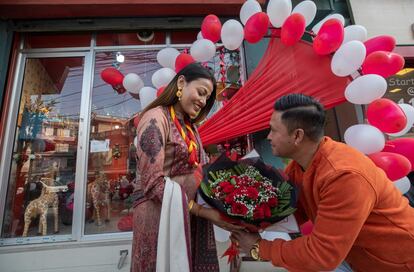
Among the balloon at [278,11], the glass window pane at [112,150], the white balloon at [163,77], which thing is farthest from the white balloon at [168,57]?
the balloon at [278,11]

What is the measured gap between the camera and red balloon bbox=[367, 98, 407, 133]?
1.81 metres

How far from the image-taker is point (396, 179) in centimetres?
184

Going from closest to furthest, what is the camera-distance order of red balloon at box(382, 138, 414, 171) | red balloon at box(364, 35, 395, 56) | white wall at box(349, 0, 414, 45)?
red balloon at box(382, 138, 414, 171) < red balloon at box(364, 35, 395, 56) < white wall at box(349, 0, 414, 45)

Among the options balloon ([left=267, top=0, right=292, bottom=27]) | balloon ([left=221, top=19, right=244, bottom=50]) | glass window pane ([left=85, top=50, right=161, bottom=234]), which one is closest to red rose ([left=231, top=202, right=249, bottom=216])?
balloon ([left=221, top=19, right=244, bottom=50])

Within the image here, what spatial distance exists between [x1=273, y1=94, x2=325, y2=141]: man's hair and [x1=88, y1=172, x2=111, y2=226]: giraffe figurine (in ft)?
8.99

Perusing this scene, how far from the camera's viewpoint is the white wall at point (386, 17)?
11.9 feet

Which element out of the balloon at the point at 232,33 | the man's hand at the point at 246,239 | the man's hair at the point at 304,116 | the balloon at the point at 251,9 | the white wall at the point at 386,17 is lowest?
the man's hand at the point at 246,239

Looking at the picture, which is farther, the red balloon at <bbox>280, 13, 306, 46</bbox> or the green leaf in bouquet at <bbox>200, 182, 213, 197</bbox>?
the red balloon at <bbox>280, 13, 306, 46</bbox>

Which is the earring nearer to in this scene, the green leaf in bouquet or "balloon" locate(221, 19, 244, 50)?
the green leaf in bouquet

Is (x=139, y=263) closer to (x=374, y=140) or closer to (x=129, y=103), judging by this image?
(x=374, y=140)

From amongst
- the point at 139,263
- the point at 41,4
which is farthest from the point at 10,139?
the point at 139,263

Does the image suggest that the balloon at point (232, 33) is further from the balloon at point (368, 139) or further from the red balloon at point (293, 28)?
the balloon at point (368, 139)

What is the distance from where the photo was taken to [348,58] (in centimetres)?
197

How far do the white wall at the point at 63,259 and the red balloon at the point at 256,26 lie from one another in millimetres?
2734
